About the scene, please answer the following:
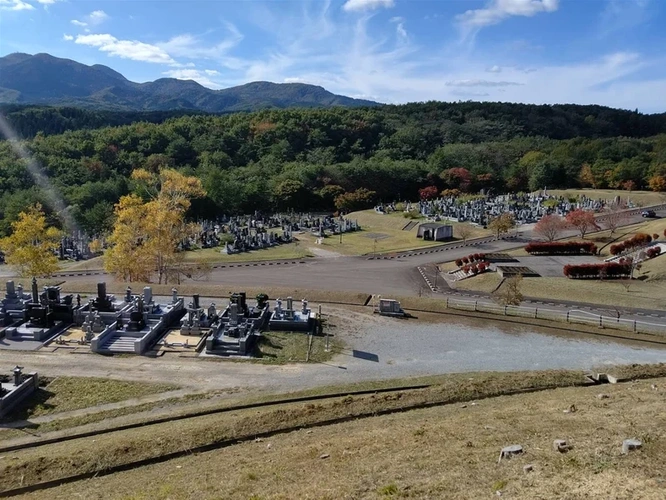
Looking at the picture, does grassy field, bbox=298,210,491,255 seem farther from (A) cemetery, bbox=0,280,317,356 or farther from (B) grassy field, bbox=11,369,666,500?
(B) grassy field, bbox=11,369,666,500

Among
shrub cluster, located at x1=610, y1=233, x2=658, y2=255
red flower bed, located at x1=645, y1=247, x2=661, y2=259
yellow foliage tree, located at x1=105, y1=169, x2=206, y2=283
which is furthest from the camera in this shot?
shrub cluster, located at x1=610, y1=233, x2=658, y2=255

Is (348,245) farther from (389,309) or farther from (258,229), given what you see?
(389,309)

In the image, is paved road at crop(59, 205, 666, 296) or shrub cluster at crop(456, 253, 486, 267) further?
shrub cluster at crop(456, 253, 486, 267)

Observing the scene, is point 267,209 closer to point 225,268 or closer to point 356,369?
point 225,268

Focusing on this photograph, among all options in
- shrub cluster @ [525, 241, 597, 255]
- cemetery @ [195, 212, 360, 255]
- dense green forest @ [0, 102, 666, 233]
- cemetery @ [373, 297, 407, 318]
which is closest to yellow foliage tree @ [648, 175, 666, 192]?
dense green forest @ [0, 102, 666, 233]

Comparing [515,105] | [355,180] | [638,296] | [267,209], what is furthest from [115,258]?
[515,105]

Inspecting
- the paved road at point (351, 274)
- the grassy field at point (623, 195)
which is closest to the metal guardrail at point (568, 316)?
the paved road at point (351, 274)

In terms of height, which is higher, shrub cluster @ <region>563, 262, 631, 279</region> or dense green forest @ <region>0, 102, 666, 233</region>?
dense green forest @ <region>0, 102, 666, 233</region>
